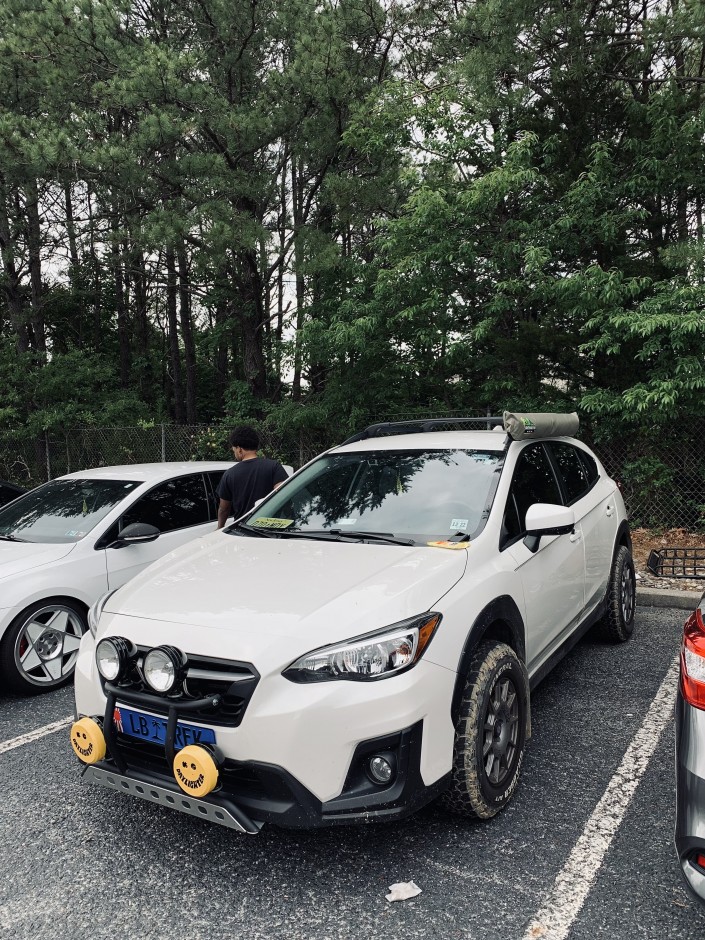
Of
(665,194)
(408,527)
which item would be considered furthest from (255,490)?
(665,194)

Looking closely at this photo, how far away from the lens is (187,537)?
5.72m

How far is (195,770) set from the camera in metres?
2.45

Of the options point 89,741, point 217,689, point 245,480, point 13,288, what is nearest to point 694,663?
point 217,689

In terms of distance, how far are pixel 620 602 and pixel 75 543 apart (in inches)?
157

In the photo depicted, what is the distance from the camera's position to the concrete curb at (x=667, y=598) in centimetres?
614

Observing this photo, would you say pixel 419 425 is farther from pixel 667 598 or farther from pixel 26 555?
pixel 667 598

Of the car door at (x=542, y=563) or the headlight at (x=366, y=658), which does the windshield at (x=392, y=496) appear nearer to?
the car door at (x=542, y=563)

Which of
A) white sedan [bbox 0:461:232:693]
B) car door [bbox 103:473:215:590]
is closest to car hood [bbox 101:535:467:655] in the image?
white sedan [bbox 0:461:232:693]

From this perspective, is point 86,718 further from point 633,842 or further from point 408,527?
point 633,842

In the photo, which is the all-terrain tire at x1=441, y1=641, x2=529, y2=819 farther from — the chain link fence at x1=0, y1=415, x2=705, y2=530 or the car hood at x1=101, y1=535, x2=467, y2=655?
the chain link fence at x1=0, y1=415, x2=705, y2=530

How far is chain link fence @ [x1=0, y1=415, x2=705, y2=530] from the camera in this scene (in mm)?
8977

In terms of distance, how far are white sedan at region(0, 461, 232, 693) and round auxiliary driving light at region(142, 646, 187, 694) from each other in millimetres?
2353

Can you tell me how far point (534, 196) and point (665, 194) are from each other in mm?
1706

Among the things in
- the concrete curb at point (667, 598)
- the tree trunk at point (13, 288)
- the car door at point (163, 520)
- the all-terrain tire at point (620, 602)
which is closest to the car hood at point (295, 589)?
the car door at point (163, 520)
